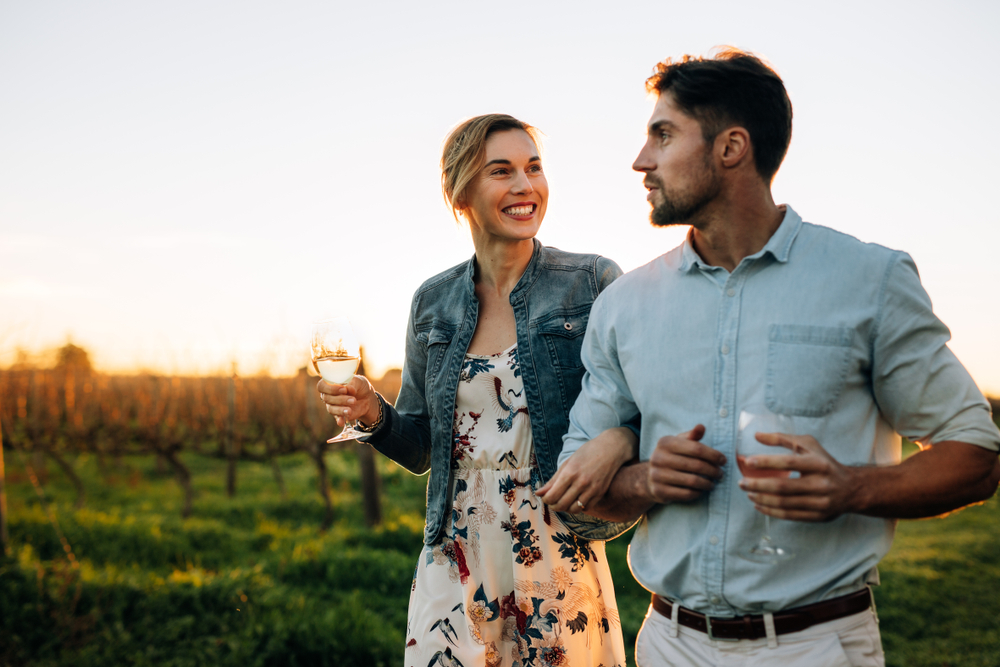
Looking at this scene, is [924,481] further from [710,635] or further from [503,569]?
[503,569]

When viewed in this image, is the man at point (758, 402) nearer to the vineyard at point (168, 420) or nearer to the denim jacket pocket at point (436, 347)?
the denim jacket pocket at point (436, 347)

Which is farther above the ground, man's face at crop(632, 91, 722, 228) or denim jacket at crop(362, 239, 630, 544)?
man's face at crop(632, 91, 722, 228)

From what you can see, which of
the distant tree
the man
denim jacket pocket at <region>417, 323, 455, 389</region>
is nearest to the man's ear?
the man

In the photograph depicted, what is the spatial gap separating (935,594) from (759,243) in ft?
18.9

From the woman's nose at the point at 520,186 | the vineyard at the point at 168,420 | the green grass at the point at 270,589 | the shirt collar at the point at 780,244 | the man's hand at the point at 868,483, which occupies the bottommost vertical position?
the green grass at the point at 270,589

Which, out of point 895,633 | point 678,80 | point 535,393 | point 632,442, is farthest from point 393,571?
point 678,80

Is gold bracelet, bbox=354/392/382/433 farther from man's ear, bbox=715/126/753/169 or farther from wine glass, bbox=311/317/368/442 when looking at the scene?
man's ear, bbox=715/126/753/169

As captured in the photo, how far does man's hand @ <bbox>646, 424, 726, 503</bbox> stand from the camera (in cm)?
147

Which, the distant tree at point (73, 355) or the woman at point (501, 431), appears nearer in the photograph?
the woman at point (501, 431)

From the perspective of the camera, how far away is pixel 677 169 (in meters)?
1.62

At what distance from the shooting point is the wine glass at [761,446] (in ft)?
4.20

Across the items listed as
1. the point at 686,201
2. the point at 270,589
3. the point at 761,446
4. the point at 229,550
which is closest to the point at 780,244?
the point at 686,201

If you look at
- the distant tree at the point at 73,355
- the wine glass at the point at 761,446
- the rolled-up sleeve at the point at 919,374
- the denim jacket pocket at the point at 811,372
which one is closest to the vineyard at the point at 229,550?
the wine glass at the point at 761,446

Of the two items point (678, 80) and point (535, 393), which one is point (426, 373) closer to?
point (535, 393)
